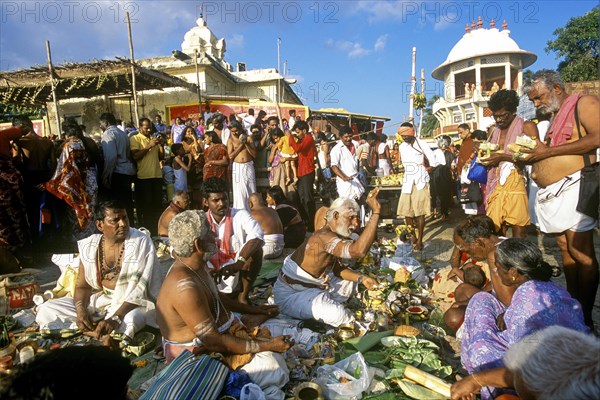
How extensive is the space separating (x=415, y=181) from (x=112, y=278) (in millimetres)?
4955

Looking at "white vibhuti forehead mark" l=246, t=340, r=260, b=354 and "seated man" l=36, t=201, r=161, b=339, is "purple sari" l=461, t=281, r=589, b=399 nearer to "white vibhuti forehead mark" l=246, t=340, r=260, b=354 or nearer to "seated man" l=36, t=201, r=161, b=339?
"white vibhuti forehead mark" l=246, t=340, r=260, b=354

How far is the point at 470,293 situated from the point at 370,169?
775cm

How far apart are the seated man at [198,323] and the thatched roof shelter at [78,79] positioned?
925 cm

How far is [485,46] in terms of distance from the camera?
3225cm

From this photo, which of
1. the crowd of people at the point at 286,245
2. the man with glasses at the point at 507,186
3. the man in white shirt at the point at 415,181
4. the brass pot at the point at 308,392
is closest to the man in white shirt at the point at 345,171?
the crowd of people at the point at 286,245

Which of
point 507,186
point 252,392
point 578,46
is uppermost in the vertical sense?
point 578,46

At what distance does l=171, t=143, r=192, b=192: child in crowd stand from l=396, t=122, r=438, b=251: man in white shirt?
4744mm

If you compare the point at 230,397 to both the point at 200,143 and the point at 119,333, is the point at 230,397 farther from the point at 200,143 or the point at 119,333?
the point at 200,143

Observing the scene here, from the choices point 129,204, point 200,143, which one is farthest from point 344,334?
point 200,143

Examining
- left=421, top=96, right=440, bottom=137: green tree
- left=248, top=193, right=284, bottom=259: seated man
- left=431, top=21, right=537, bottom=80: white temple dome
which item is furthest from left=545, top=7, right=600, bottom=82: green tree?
left=248, top=193, right=284, bottom=259: seated man

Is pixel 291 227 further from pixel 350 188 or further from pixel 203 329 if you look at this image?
pixel 203 329

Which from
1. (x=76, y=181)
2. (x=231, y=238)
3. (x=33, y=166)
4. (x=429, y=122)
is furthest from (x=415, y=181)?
(x=429, y=122)

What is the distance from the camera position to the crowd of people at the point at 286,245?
265 cm

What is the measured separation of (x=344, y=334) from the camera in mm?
3674
